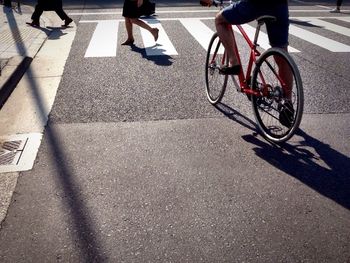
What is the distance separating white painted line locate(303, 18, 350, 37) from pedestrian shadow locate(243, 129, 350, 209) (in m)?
6.13

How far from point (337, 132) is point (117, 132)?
2.31 meters

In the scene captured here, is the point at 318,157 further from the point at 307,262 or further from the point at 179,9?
the point at 179,9

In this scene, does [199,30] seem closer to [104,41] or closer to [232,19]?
[104,41]

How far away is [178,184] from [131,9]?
506cm

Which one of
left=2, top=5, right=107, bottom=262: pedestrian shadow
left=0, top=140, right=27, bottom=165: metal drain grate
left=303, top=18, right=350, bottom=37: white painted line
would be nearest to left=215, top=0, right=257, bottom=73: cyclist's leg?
left=2, top=5, right=107, bottom=262: pedestrian shadow

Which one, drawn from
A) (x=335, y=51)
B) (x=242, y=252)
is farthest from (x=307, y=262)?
(x=335, y=51)

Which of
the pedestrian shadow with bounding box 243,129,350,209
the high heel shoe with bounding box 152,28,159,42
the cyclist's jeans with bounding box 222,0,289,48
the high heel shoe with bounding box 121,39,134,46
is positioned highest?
the cyclist's jeans with bounding box 222,0,289,48

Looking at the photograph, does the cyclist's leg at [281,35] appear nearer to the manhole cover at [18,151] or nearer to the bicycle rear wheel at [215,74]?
the bicycle rear wheel at [215,74]

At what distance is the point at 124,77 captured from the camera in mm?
5758

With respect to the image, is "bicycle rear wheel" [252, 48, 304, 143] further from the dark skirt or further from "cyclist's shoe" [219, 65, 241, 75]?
the dark skirt

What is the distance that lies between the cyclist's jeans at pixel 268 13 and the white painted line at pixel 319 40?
4017mm

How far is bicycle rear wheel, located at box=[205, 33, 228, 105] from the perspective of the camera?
4.57m

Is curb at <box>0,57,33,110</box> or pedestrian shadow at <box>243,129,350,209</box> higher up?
curb at <box>0,57,33,110</box>

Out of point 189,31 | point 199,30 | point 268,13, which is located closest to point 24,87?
point 268,13
